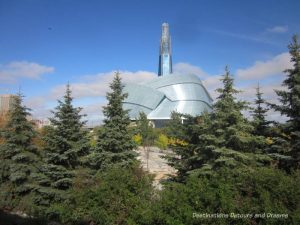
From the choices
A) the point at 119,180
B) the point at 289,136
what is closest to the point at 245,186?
the point at 119,180

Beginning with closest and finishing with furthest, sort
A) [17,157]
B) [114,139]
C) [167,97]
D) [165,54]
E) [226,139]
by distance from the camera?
[226,139] < [114,139] < [17,157] < [167,97] < [165,54]

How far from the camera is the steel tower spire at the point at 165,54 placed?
84.9m

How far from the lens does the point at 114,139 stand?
14844 mm

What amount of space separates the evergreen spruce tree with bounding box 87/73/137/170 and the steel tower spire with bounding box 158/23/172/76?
69595mm

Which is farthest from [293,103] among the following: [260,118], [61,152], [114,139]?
[61,152]

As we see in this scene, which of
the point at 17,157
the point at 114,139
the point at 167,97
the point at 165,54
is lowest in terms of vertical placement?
the point at 17,157

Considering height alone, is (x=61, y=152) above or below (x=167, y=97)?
below

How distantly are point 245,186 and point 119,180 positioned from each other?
4.23 metres

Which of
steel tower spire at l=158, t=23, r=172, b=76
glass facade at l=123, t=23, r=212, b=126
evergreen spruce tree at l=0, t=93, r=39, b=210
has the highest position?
steel tower spire at l=158, t=23, r=172, b=76

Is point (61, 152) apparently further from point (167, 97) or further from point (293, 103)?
point (167, 97)

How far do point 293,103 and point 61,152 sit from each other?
34.9 feet

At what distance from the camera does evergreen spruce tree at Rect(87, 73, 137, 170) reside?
1468 cm

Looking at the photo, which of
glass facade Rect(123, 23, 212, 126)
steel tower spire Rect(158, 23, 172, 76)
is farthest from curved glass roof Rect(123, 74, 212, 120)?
steel tower spire Rect(158, 23, 172, 76)

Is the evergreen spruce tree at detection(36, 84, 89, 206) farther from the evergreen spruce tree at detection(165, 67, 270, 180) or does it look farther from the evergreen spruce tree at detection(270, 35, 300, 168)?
the evergreen spruce tree at detection(270, 35, 300, 168)
